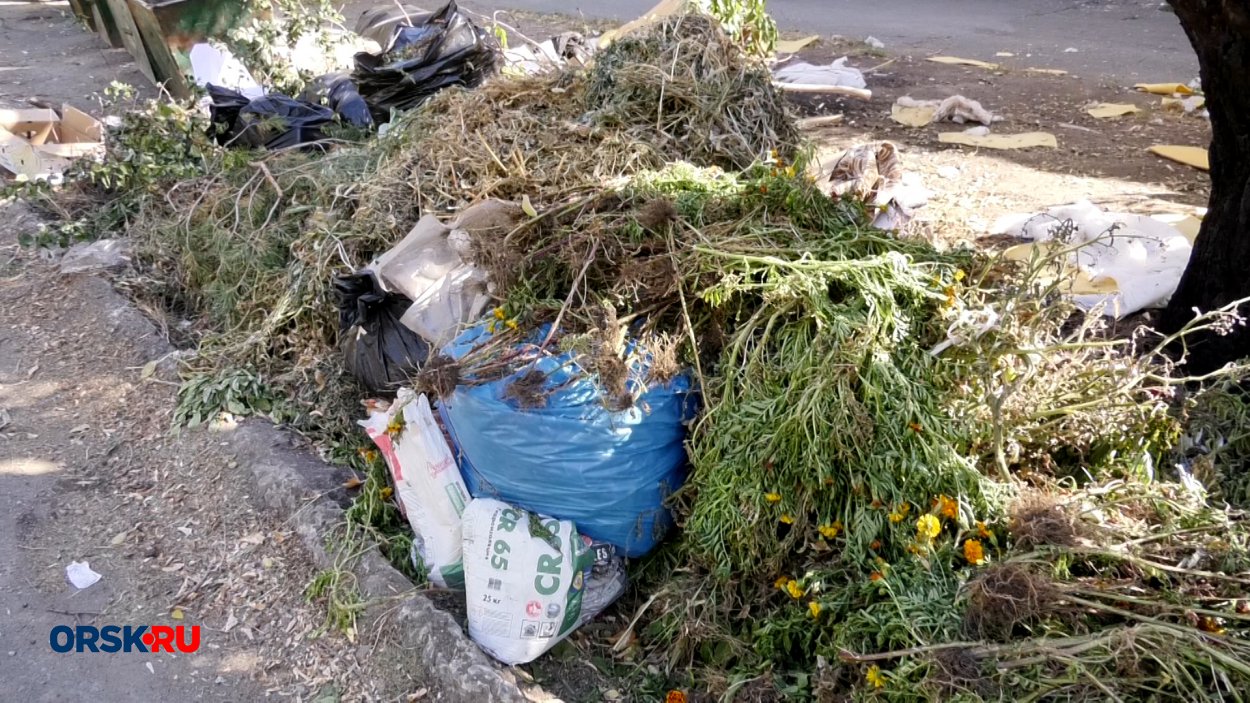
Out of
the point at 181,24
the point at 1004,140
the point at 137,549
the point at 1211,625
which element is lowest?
the point at 137,549

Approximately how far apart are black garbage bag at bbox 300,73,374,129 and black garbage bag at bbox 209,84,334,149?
0.30ft

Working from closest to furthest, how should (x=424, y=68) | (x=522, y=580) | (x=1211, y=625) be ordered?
(x=1211, y=625) → (x=522, y=580) → (x=424, y=68)

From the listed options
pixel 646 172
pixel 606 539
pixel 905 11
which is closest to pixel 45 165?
pixel 646 172

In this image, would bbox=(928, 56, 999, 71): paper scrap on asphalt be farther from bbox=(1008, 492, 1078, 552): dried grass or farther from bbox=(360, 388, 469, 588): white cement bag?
bbox=(360, 388, 469, 588): white cement bag

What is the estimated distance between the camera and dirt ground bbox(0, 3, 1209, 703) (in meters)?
2.35

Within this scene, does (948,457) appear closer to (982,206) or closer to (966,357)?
(966,357)

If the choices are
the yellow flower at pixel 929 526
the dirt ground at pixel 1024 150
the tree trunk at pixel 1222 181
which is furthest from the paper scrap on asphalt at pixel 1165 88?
the yellow flower at pixel 929 526

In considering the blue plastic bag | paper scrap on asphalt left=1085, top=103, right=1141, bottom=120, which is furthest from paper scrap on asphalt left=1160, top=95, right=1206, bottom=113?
the blue plastic bag

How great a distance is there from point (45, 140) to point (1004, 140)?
20.2ft

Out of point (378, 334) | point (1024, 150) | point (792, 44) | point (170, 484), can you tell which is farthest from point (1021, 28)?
point (170, 484)

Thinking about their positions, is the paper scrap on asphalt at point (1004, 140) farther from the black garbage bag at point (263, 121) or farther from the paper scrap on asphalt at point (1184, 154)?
the black garbage bag at point (263, 121)

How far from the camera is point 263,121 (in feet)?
15.2

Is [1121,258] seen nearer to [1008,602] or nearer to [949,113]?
[1008,602]

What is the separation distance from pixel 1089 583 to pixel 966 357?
61cm
